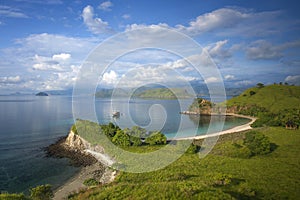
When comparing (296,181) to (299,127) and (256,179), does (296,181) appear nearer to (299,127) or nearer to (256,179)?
(256,179)

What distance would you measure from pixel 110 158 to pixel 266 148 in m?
23.8

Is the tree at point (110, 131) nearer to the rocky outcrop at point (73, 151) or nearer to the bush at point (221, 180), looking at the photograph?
the rocky outcrop at point (73, 151)

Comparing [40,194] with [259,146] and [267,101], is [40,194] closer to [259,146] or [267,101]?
[259,146]

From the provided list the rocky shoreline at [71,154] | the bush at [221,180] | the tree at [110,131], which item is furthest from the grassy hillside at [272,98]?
the bush at [221,180]

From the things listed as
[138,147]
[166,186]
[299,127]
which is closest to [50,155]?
[138,147]

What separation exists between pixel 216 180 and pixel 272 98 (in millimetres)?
95486

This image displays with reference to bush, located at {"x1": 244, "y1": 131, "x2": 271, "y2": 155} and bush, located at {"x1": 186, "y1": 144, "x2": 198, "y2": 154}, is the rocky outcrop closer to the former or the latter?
bush, located at {"x1": 186, "y1": 144, "x2": 198, "y2": 154}

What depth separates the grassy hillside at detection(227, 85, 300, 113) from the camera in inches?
3482

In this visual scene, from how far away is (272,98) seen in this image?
322 ft

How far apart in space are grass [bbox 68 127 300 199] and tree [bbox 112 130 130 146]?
39.9 ft

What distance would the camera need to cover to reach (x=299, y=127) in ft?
157

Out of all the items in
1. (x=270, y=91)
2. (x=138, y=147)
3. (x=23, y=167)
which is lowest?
(x=23, y=167)

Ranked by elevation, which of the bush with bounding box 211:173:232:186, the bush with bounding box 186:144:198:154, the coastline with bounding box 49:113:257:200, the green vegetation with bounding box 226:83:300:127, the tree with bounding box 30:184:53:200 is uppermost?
the green vegetation with bounding box 226:83:300:127

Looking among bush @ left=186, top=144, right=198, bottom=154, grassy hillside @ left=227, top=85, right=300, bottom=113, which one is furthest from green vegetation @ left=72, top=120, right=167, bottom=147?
grassy hillside @ left=227, top=85, right=300, bottom=113
